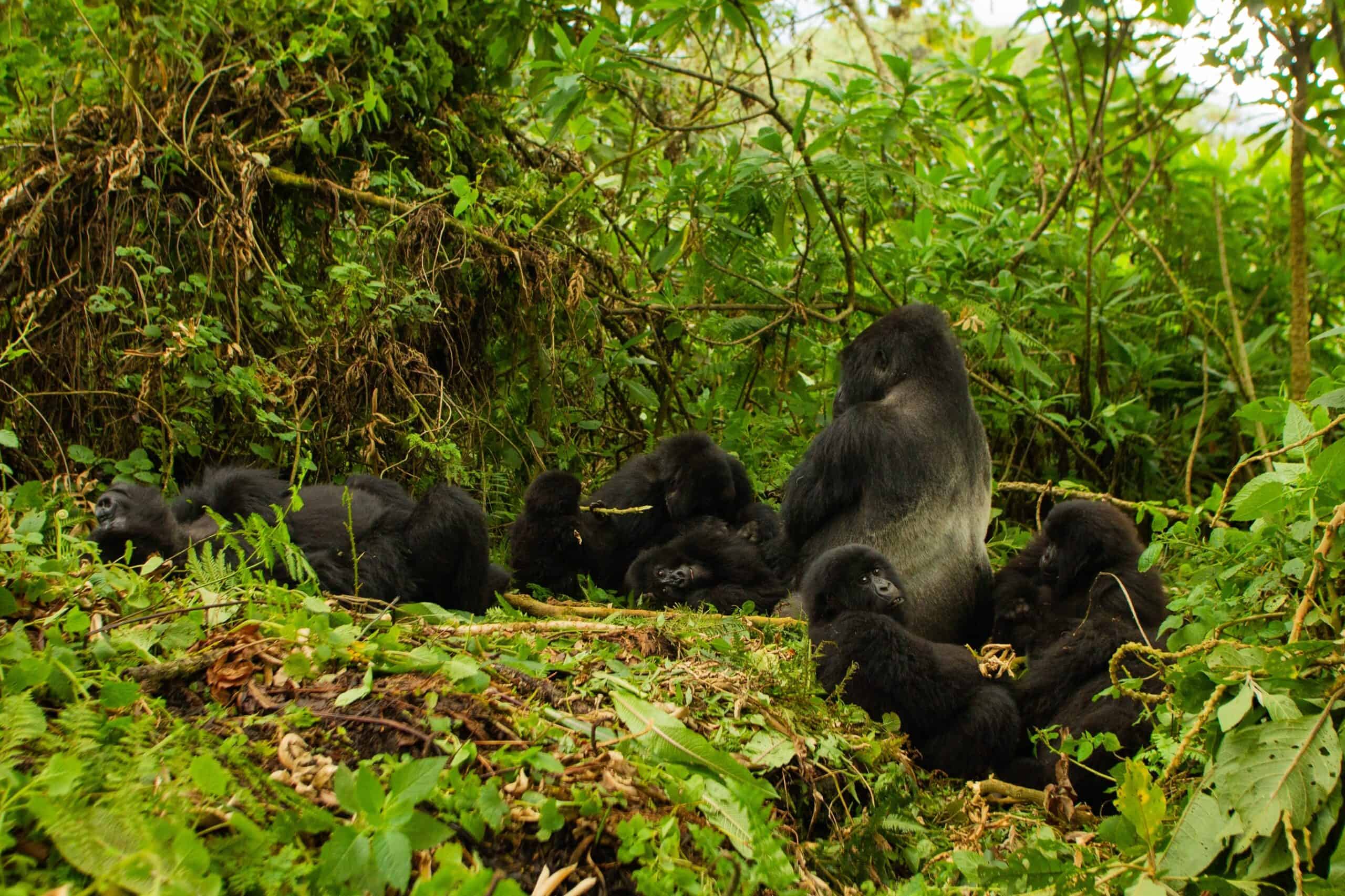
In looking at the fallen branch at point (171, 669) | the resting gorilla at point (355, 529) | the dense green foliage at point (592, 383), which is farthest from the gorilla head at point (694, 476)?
the fallen branch at point (171, 669)

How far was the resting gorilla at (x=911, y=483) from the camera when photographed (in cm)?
450

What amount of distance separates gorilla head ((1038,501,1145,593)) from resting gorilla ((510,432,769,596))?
1.48m

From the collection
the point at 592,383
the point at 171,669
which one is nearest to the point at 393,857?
the point at 171,669

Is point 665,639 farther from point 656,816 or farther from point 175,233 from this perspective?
point 175,233

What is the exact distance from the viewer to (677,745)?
214 centimetres

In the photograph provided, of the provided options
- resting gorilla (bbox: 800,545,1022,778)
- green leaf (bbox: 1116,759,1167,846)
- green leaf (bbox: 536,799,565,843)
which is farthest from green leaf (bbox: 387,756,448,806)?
resting gorilla (bbox: 800,545,1022,778)

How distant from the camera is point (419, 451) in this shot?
4.75 meters

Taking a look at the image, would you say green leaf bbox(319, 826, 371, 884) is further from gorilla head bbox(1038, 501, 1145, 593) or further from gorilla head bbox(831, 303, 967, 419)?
gorilla head bbox(831, 303, 967, 419)

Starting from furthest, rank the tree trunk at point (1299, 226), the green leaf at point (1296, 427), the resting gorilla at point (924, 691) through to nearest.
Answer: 1. the tree trunk at point (1299, 226)
2. the resting gorilla at point (924, 691)
3. the green leaf at point (1296, 427)

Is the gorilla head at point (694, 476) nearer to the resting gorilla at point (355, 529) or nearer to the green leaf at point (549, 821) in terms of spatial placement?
the resting gorilla at point (355, 529)

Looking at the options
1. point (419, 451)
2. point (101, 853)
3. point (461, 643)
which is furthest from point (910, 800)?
point (419, 451)

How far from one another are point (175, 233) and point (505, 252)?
142 cm

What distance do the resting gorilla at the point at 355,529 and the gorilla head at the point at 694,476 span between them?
0.98 metres

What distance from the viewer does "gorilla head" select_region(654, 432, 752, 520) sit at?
16.0ft
